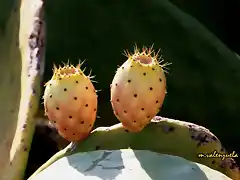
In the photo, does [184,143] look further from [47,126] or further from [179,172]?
[47,126]

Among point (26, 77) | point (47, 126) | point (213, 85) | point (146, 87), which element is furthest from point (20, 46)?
point (213, 85)

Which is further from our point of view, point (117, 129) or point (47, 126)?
point (47, 126)

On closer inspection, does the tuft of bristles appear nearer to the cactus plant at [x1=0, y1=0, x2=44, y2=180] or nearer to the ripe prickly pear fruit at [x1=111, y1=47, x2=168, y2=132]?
the ripe prickly pear fruit at [x1=111, y1=47, x2=168, y2=132]

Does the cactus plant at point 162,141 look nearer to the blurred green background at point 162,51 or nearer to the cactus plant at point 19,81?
the cactus plant at point 19,81

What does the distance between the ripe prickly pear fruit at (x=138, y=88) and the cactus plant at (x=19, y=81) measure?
21 cm

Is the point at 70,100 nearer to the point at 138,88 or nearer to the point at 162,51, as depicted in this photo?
the point at 138,88

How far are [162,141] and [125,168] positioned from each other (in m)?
0.18

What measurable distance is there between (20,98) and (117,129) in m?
0.23

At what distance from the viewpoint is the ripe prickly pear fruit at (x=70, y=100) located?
116 cm

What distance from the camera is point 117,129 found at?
127 centimetres

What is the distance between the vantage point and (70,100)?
117cm

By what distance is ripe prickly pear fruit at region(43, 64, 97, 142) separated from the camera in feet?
3.82

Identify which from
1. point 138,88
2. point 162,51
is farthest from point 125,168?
point 162,51

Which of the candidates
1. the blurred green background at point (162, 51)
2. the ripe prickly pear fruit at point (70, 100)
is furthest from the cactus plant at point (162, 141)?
the blurred green background at point (162, 51)
